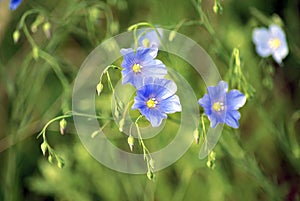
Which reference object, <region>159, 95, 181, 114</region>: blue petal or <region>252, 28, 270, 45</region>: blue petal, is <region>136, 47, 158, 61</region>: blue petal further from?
<region>252, 28, 270, 45</region>: blue petal

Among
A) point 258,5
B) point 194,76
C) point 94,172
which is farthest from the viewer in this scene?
point 258,5

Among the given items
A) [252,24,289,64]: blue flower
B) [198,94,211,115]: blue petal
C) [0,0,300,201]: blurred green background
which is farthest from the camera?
[252,24,289,64]: blue flower

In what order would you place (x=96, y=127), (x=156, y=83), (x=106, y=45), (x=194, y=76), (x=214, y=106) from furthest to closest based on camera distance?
(x=194, y=76)
(x=96, y=127)
(x=106, y=45)
(x=214, y=106)
(x=156, y=83)

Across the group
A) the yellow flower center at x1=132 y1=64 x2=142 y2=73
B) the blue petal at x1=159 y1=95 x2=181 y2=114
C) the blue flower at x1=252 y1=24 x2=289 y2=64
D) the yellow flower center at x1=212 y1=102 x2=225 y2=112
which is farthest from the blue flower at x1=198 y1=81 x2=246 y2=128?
the blue flower at x1=252 y1=24 x2=289 y2=64

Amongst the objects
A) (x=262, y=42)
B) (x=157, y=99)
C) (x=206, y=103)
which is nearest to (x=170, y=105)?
Answer: (x=157, y=99)

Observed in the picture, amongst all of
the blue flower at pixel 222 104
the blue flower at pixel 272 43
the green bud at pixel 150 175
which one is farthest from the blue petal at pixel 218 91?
the blue flower at pixel 272 43

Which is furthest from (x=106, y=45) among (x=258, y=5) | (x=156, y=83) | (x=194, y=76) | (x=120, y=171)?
(x=258, y=5)

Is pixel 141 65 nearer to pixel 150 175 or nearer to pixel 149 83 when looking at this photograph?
pixel 149 83

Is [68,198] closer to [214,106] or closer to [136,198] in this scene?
[136,198]
